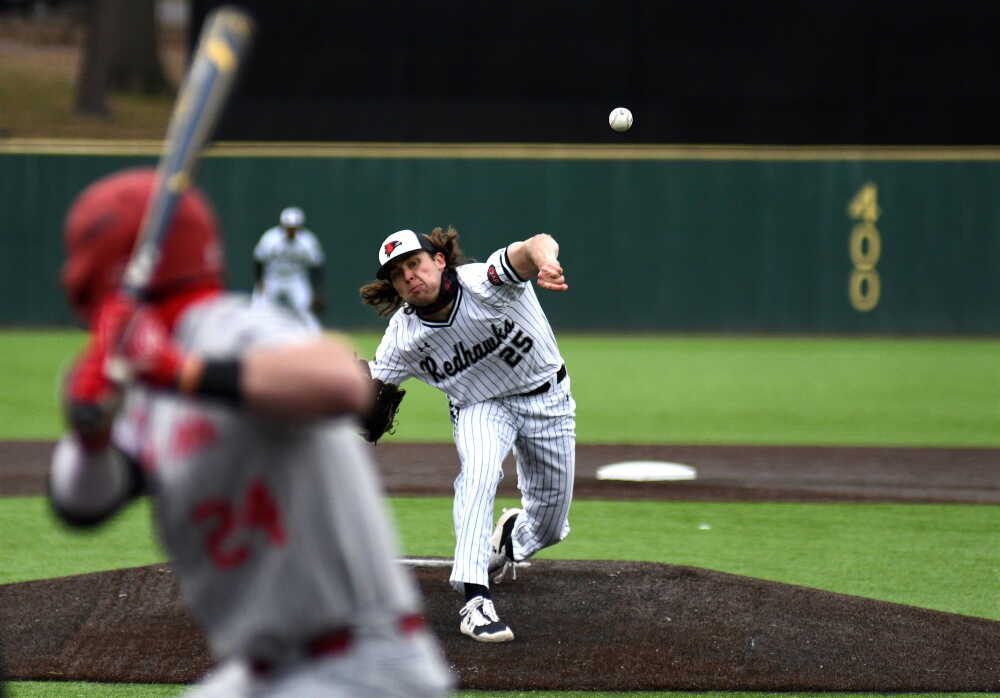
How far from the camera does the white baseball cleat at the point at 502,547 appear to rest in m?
6.52

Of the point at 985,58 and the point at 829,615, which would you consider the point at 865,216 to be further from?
the point at 829,615

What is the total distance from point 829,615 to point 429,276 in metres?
2.17

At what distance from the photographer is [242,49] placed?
8.29 ft

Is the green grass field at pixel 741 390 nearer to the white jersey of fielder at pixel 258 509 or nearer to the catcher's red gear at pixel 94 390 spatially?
the white jersey of fielder at pixel 258 509

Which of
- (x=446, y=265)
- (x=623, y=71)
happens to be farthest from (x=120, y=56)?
(x=446, y=265)

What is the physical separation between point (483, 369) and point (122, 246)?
3.83 meters

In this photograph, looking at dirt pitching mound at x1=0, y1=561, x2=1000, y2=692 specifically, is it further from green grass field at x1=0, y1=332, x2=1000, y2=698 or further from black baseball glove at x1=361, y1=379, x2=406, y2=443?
black baseball glove at x1=361, y1=379, x2=406, y2=443

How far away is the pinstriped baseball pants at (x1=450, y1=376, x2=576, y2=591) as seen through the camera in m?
5.86

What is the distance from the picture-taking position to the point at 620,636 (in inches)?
223

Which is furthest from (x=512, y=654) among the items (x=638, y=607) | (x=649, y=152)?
(x=649, y=152)

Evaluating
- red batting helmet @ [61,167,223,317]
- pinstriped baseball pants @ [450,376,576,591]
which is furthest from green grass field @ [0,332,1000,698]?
red batting helmet @ [61,167,223,317]

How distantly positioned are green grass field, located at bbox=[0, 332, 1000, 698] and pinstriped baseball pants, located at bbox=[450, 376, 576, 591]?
3.19 ft

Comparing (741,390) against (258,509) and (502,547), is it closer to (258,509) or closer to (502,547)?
(502,547)

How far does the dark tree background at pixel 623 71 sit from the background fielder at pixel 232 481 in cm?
1819
